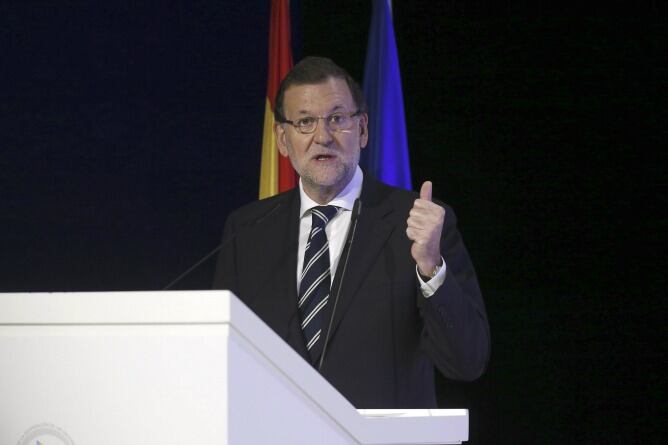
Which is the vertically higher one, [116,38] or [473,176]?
[116,38]

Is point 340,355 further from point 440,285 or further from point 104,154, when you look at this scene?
point 104,154

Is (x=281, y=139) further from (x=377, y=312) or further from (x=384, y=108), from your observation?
(x=384, y=108)

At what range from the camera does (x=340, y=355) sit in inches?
85.2

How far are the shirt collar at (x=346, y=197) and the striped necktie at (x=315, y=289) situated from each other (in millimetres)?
102

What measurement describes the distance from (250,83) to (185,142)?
0.44 m

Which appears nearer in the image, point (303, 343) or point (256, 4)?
point (303, 343)

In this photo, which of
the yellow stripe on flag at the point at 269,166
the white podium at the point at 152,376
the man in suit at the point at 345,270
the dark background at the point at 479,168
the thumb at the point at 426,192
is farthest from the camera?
the yellow stripe on flag at the point at 269,166

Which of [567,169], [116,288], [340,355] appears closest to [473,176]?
[567,169]

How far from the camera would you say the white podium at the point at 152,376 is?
99 centimetres

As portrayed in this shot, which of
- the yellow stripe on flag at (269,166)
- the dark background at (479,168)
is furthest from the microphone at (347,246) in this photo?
the dark background at (479,168)

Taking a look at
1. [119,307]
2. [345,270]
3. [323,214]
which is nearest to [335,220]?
[323,214]

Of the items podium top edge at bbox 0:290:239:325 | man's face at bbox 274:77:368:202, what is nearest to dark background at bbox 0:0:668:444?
man's face at bbox 274:77:368:202

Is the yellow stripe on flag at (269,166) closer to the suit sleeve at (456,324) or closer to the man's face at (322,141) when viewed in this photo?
the man's face at (322,141)

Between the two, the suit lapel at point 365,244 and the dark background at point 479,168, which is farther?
the dark background at point 479,168
